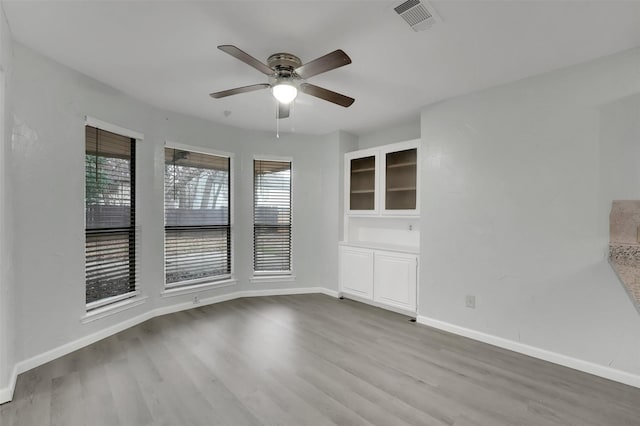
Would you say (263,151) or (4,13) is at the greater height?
(4,13)

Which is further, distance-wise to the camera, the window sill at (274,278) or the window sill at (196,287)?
the window sill at (274,278)

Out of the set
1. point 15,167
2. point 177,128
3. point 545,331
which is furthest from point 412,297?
point 15,167

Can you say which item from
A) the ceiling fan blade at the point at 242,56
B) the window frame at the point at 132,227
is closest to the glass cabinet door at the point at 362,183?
the ceiling fan blade at the point at 242,56

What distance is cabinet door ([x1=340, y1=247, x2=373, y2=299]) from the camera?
4137 mm

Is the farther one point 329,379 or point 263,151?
point 263,151

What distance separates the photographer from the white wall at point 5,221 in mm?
1943

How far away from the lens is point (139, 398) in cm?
208

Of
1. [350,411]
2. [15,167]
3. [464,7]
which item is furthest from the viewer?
[15,167]

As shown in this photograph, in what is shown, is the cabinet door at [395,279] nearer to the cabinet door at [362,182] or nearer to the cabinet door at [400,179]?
the cabinet door at [400,179]

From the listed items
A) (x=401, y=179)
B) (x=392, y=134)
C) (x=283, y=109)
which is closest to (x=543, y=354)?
(x=401, y=179)

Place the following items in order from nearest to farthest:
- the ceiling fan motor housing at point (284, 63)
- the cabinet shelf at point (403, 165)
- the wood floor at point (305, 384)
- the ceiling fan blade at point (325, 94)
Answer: the wood floor at point (305, 384) → the ceiling fan motor housing at point (284, 63) → the ceiling fan blade at point (325, 94) → the cabinet shelf at point (403, 165)

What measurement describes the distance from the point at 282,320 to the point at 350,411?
1.75 meters

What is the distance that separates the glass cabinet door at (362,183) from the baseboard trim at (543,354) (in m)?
1.81

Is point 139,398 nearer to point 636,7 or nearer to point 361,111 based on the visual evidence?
point 361,111
